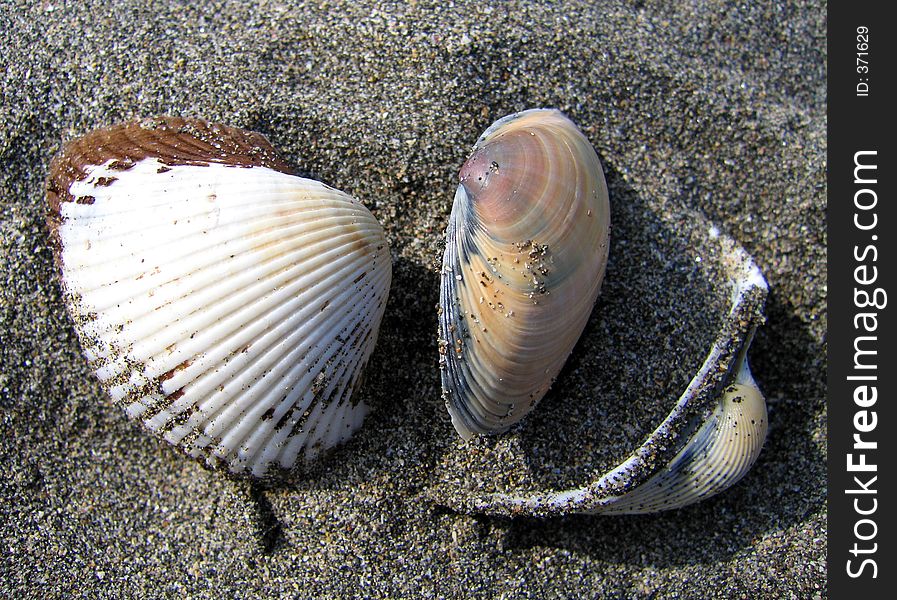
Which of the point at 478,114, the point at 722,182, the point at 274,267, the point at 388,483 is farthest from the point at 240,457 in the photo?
the point at 722,182

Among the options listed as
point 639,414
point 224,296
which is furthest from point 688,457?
point 224,296

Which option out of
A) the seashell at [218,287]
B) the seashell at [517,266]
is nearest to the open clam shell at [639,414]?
the seashell at [517,266]

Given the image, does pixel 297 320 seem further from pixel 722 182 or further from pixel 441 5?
pixel 722 182

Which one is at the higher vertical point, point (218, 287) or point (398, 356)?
point (218, 287)

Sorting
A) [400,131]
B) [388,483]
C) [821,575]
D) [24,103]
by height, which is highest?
[24,103]

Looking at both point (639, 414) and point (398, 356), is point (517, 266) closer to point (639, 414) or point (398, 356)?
point (398, 356)

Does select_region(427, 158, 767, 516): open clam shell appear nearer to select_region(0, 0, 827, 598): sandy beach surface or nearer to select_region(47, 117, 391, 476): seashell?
select_region(0, 0, 827, 598): sandy beach surface

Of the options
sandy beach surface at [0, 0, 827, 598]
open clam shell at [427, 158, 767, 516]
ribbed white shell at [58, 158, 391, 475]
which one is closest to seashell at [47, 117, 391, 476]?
ribbed white shell at [58, 158, 391, 475]
